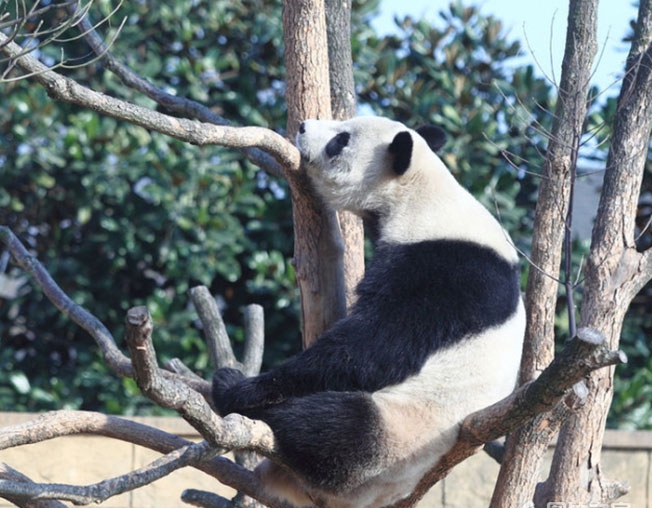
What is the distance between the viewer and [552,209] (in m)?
3.40

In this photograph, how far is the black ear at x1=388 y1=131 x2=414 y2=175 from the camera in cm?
329

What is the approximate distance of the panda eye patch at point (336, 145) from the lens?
3395 millimetres

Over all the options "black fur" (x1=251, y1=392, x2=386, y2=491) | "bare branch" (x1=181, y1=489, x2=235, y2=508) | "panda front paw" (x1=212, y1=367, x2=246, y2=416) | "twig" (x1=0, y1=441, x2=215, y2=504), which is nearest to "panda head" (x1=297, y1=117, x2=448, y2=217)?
"panda front paw" (x1=212, y1=367, x2=246, y2=416)

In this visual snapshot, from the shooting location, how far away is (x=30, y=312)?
5.50m

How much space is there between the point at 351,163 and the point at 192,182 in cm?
201

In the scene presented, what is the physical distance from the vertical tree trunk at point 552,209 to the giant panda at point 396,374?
0.27 m

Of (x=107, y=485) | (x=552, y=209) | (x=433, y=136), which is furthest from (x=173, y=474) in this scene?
(x=107, y=485)

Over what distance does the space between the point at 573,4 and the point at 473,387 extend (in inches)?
57.0

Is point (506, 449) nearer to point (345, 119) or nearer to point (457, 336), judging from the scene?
point (457, 336)

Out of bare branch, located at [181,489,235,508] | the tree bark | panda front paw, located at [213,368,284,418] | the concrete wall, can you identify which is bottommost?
the concrete wall

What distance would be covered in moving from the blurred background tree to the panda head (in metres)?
1.90

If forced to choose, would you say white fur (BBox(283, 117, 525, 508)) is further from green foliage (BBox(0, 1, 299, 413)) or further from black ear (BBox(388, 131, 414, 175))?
green foliage (BBox(0, 1, 299, 413))

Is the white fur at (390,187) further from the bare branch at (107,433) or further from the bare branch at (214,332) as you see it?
the bare branch at (107,433)

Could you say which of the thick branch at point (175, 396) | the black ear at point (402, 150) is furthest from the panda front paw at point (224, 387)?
the black ear at point (402, 150)
